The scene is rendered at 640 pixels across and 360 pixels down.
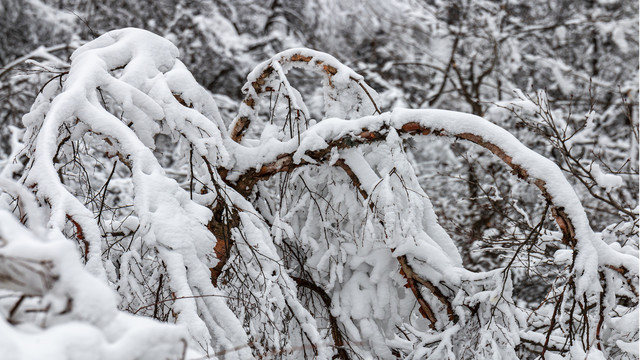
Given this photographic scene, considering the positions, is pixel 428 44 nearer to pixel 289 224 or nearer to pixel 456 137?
pixel 289 224

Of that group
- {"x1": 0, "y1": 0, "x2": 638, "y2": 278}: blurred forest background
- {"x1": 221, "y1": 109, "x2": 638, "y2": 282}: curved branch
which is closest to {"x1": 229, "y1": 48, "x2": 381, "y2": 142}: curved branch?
{"x1": 221, "y1": 109, "x2": 638, "y2": 282}: curved branch

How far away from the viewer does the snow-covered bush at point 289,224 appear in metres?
2.05

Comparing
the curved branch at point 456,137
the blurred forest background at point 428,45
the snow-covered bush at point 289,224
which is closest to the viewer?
the snow-covered bush at point 289,224

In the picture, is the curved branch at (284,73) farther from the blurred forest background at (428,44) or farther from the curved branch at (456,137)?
the blurred forest background at (428,44)

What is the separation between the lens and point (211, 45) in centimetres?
818

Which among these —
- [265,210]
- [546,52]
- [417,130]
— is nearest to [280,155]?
[265,210]

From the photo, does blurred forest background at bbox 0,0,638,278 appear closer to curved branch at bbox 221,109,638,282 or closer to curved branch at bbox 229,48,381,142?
curved branch at bbox 229,48,381,142

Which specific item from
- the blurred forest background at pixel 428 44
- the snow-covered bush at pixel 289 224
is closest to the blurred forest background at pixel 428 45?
the blurred forest background at pixel 428 44

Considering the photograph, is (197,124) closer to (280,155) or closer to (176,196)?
(176,196)

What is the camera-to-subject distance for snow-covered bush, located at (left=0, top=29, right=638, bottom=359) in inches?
80.9

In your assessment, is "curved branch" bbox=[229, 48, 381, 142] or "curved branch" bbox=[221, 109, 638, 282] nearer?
"curved branch" bbox=[221, 109, 638, 282]


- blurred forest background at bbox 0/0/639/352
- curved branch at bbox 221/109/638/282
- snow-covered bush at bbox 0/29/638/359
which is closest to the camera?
snow-covered bush at bbox 0/29/638/359

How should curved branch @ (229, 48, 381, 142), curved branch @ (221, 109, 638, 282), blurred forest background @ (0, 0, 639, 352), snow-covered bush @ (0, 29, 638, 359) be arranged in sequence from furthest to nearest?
blurred forest background @ (0, 0, 639, 352)
curved branch @ (229, 48, 381, 142)
curved branch @ (221, 109, 638, 282)
snow-covered bush @ (0, 29, 638, 359)

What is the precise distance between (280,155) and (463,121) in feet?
3.10
